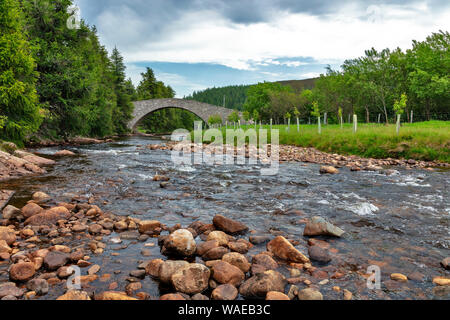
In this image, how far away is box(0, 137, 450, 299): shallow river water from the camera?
3809mm

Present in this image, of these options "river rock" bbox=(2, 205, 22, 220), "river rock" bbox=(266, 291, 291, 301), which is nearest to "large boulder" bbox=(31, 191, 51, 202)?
"river rock" bbox=(2, 205, 22, 220)

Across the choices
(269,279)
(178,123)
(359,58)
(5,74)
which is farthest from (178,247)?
(178,123)

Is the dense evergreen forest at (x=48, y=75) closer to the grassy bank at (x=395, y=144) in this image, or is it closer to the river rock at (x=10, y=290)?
the river rock at (x=10, y=290)

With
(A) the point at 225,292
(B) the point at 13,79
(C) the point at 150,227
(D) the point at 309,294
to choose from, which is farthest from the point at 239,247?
(B) the point at 13,79

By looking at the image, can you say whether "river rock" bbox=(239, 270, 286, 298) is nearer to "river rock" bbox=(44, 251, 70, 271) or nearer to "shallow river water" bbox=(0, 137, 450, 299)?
"shallow river water" bbox=(0, 137, 450, 299)

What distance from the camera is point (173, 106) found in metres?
69.2

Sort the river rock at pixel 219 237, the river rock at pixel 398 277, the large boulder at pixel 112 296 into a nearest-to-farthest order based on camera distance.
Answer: the large boulder at pixel 112 296
the river rock at pixel 398 277
the river rock at pixel 219 237

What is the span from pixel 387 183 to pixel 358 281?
710 cm

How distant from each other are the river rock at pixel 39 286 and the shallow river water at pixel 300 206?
103 millimetres

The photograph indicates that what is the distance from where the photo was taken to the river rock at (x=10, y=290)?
9.88 feet

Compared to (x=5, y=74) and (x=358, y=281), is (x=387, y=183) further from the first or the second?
(x=5, y=74)

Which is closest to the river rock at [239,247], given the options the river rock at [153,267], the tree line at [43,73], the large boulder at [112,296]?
the river rock at [153,267]

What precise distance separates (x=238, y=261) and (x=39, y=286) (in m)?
2.35
